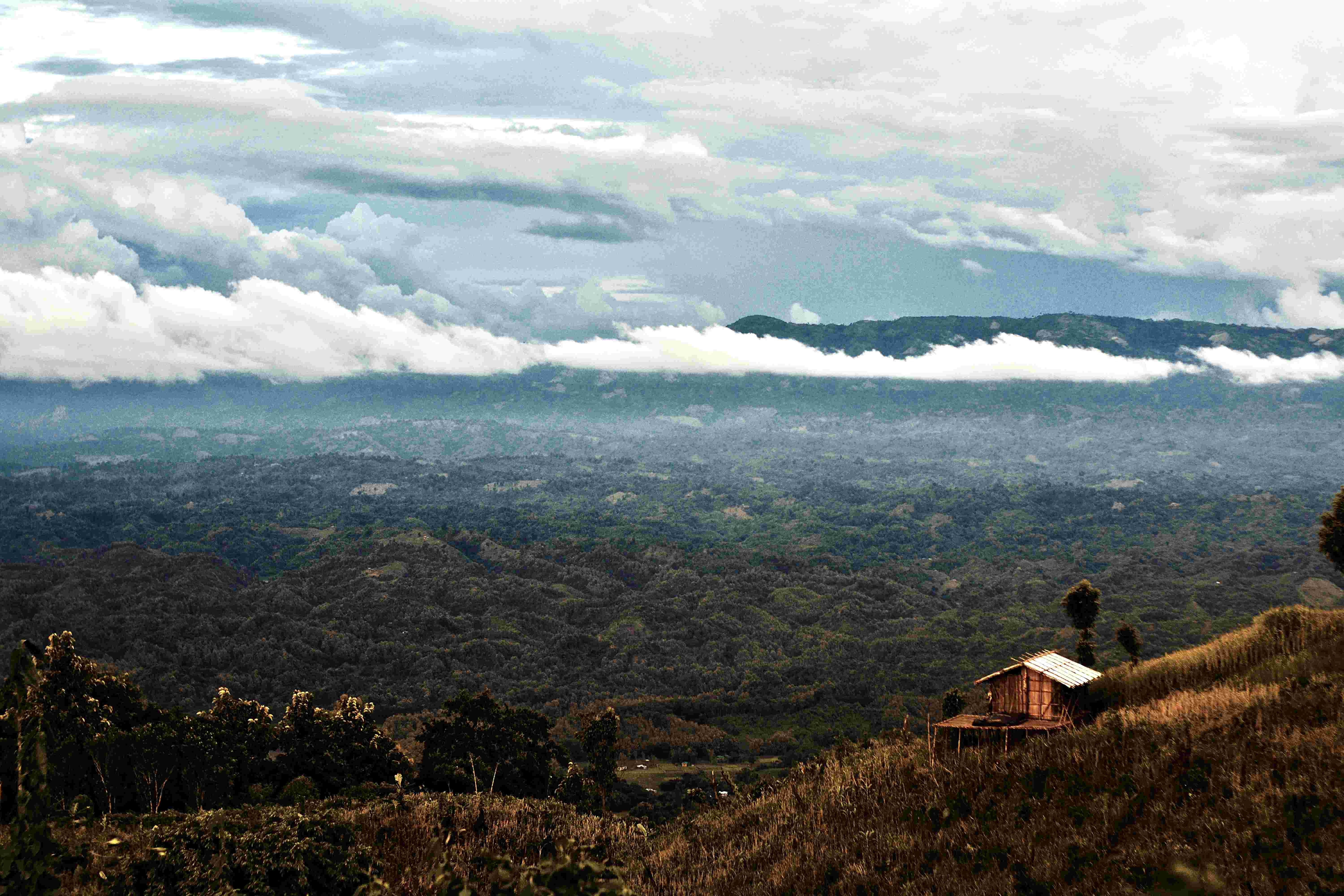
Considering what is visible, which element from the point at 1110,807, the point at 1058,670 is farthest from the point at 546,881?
the point at 1058,670

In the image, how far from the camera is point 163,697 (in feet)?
623

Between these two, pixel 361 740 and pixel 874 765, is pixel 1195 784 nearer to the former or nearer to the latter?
pixel 874 765

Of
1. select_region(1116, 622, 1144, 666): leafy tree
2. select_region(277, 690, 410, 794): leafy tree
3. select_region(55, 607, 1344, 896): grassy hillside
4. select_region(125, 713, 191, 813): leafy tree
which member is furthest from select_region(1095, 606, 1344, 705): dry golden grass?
select_region(125, 713, 191, 813): leafy tree

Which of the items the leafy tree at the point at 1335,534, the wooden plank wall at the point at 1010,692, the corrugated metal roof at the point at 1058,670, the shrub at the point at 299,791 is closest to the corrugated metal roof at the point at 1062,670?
the corrugated metal roof at the point at 1058,670

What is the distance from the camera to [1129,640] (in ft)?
153

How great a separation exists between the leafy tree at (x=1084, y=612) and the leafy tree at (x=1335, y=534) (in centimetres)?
1531

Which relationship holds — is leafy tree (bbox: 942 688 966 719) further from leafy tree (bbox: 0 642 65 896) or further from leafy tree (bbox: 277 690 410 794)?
leafy tree (bbox: 0 642 65 896)

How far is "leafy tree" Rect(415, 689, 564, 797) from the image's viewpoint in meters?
67.8

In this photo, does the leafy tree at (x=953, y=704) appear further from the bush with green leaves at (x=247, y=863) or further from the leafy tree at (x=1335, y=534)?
the bush with green leaves at (x=247, y=863)

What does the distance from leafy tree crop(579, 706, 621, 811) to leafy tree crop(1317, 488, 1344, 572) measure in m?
58.5

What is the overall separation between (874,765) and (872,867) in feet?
30.6

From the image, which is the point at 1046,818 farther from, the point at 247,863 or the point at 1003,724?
the point at 247,863

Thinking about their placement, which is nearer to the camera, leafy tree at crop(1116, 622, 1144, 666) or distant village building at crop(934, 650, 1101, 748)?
distant village building at crop(934, 650, 1101, 748)

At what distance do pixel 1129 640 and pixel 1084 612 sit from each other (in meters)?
6.21
